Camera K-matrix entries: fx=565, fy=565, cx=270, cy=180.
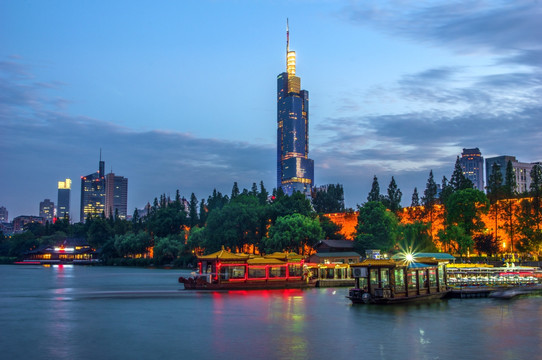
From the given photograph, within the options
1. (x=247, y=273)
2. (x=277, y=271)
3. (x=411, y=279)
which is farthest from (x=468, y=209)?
(x=411, y=279)

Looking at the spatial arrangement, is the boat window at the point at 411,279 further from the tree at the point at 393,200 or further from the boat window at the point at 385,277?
the tree at the point at 393,200

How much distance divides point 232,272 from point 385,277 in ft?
69.2

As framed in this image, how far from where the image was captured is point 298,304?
43594mm

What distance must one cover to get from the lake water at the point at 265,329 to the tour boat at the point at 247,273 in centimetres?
989

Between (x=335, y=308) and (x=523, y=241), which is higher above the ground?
(x=523, y=241)

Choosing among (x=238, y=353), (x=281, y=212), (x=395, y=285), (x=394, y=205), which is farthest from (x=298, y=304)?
(x=394, y=205)

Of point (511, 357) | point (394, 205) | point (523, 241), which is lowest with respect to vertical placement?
point (511, 357)

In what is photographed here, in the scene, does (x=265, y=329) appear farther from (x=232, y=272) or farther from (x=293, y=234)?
(x=293, y=234)

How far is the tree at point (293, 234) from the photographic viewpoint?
276 feet

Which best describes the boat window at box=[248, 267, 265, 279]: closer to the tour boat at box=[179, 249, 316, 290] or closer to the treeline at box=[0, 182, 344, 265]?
the tour boat at box=[179, 249, 316, 290]

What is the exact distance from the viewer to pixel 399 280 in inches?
1697

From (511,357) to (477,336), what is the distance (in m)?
5.04

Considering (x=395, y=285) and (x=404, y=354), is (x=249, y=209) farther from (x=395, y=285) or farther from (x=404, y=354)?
(x=404, y=354)

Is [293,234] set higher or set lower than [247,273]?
higher
